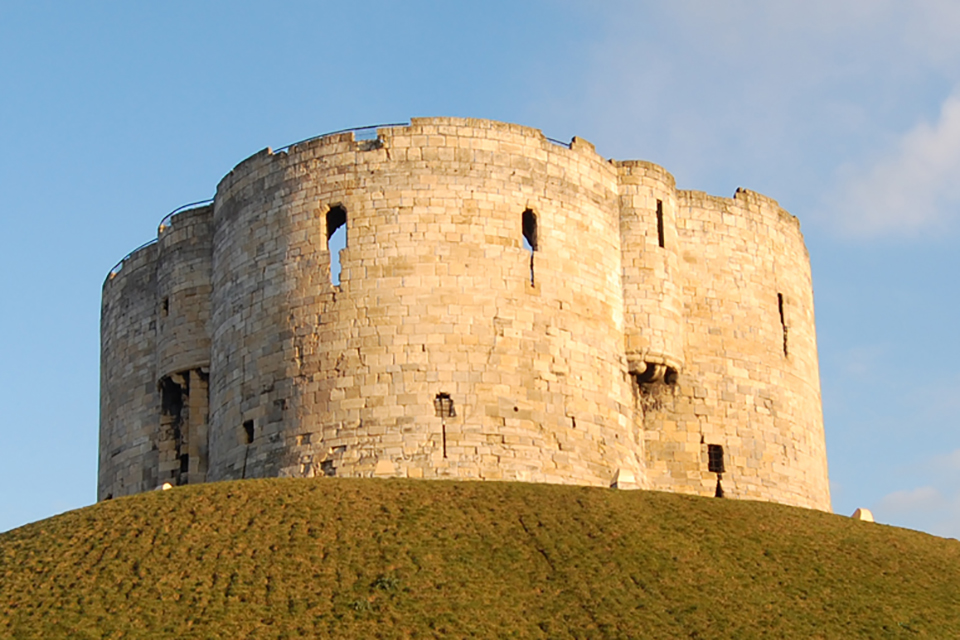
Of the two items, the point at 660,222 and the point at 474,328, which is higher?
the point at 660,222

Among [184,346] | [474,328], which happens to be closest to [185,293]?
[184,346]

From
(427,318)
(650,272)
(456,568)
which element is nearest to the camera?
(456,568)

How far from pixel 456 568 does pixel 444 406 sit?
715cm

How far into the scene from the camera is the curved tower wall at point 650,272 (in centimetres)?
4253

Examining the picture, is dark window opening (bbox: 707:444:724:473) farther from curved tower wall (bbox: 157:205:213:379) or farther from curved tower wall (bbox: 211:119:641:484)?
curved tower wall (bbox: 157:205:213:379)

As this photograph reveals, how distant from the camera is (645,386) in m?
43.1

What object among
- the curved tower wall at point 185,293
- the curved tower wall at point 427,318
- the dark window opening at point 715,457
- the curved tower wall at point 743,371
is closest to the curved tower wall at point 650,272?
the curved tower wall at point 427,318

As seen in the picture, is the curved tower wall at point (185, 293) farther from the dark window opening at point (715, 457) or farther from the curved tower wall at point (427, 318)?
the dark window opening at point (715, 457)

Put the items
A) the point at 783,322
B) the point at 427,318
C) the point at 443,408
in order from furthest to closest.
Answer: the point at 783,322
the point at 427,318
the point at 443,408

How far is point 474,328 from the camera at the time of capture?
130 feet

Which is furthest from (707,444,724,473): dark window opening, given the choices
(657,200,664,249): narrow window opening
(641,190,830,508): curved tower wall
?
(657,200,664,249): narrow window opening

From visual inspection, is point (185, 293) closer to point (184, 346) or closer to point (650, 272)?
point (184, 346)

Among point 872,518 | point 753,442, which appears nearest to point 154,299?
point 753,442

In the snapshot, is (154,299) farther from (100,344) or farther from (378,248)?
(378,248)
